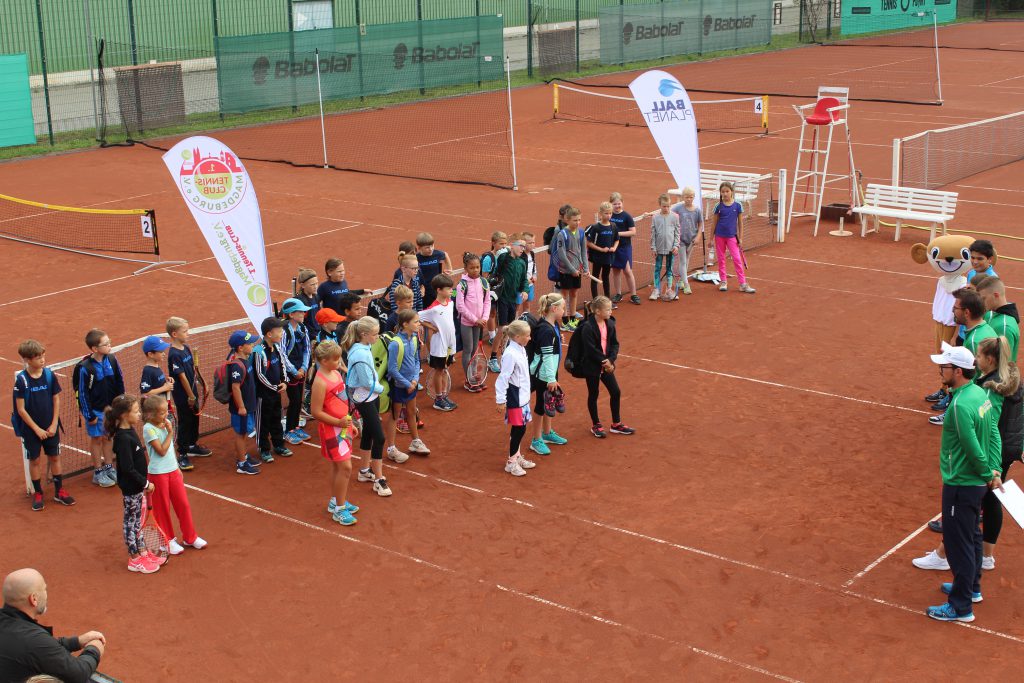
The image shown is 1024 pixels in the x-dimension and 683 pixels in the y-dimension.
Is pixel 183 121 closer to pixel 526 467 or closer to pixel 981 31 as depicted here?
pixel 526 467

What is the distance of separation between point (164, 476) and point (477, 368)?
16.4 feet

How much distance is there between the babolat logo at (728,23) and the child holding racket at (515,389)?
44.8 metres

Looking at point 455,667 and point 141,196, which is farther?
point 141,196

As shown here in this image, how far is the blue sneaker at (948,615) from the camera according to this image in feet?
28.8

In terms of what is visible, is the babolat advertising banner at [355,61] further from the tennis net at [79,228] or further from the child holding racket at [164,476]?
the child holding racket at [164,476]

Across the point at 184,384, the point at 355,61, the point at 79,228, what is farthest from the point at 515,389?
the point at 355,61

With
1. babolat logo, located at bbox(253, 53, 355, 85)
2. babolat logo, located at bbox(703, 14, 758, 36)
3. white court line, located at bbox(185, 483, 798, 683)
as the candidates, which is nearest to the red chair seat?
white court line, located at bbox(185, 483, 798, 683)

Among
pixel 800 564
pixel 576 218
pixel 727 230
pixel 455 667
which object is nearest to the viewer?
pixel 455 667

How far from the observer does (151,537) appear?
9.80 meters

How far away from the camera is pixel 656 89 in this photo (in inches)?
728

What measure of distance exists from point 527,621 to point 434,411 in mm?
4828

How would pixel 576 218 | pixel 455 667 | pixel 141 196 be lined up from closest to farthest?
pixel 455 667 < pixel 576 218 < pixel 141 196

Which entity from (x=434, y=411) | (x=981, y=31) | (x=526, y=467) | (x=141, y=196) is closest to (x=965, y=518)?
(x=526, y=467)

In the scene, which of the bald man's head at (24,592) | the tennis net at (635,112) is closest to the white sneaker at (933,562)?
the bald man's head at (24,592)
